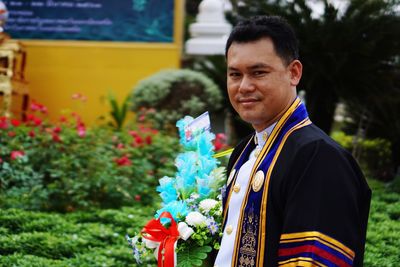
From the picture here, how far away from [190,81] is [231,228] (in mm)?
6257

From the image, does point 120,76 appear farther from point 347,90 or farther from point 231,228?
point 231,228

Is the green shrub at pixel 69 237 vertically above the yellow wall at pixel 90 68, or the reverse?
the yellow wall at pixel 90 68

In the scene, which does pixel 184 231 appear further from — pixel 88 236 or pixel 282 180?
pixel 88 236

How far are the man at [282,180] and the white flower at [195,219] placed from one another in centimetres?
26

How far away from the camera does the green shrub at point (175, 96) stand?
8.38 metres

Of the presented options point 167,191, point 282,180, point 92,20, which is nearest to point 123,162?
point 167,191

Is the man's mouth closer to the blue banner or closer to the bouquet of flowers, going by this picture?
the bouquet of flowers

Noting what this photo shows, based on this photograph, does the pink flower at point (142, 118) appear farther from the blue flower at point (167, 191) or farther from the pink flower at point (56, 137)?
the blue flower at point (167, 191)

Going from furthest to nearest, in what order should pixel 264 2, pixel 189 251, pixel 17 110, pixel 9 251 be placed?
pixel 17 110 → pixel 264 2 → pixel 9 251 → pixel 189 251

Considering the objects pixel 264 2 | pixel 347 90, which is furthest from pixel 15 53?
pixel 347 90

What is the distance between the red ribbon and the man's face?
67cm

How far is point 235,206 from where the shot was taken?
247 cm

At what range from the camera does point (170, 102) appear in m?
8.60

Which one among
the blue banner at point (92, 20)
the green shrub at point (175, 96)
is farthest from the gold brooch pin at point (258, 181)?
the blue banner at point (92, 20)
